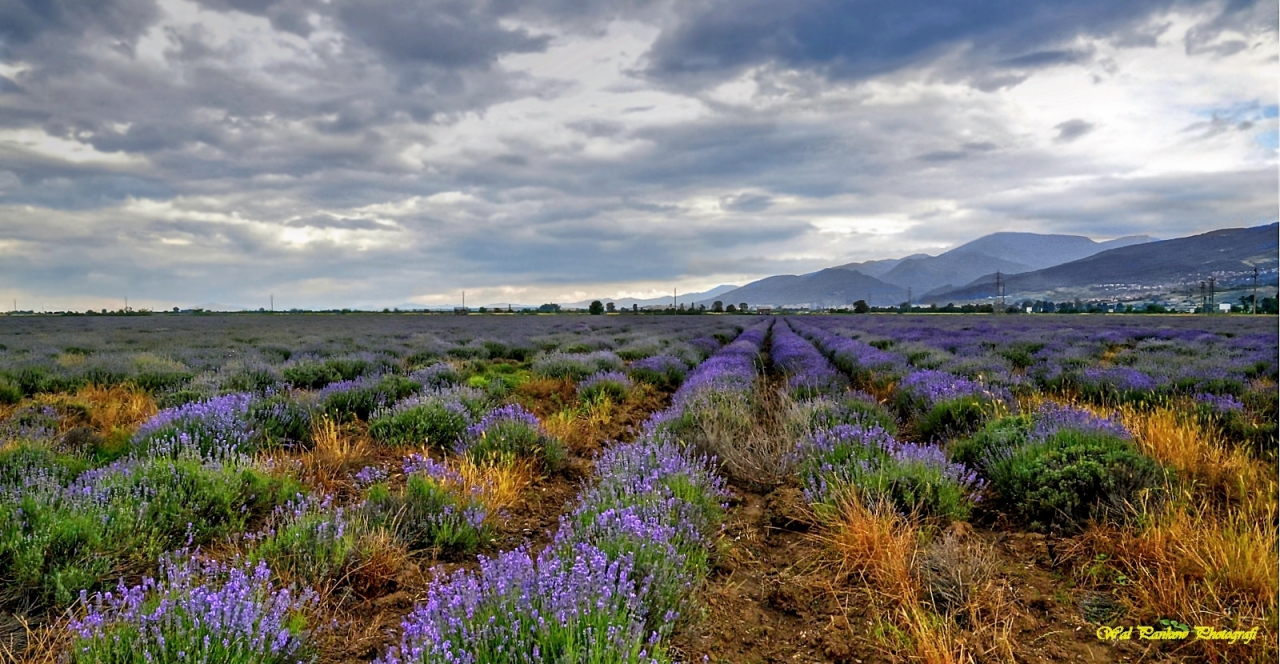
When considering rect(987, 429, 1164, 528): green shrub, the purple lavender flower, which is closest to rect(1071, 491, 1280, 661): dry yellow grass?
rect(987, 429, 1164, 528): green shrub

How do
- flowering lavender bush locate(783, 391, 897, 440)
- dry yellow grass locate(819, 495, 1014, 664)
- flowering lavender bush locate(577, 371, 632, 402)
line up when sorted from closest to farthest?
dry yellow grass locate(819, 495, 1014, 664) < flowering lavender bush locate(783, 391, 897, 440) < flowering lavender bush locate(577, 371, 632, 402)

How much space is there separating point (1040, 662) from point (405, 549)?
3.58 m

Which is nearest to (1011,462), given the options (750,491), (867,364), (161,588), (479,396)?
(750,491)

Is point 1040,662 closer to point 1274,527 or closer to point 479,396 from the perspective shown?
point 1274,527

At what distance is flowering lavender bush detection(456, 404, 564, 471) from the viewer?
600cm

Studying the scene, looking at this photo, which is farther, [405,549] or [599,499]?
[599,499]

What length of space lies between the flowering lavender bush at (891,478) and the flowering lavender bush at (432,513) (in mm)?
2528

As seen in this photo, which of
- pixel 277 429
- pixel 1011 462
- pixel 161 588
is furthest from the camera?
pixel 277 429

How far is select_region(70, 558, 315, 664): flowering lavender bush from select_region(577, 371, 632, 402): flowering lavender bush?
23.0 feet

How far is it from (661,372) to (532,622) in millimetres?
10290

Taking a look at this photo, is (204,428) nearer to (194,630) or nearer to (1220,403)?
(194,630)

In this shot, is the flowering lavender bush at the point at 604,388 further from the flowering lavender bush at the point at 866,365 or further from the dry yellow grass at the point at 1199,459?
the dry yellow grass at the point at 1199,459

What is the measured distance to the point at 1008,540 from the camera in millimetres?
4285
